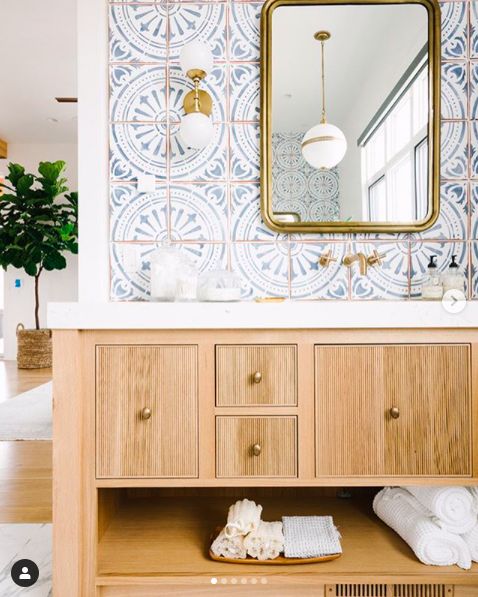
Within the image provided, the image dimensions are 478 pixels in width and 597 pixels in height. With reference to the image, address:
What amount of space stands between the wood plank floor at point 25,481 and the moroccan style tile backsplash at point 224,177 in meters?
0.99

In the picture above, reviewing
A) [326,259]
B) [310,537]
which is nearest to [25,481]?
[310,537]

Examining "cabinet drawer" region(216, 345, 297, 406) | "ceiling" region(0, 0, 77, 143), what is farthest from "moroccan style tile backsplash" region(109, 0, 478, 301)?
"ceiling" region(0, 0, 77, 143)

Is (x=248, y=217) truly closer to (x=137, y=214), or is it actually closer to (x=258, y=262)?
(x=258, y=262)

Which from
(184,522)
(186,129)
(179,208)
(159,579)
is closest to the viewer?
(159,579)

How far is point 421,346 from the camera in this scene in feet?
3.81

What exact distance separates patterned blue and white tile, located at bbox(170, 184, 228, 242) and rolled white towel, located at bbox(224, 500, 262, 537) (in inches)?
34.8

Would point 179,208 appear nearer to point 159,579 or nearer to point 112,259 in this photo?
point 112,259

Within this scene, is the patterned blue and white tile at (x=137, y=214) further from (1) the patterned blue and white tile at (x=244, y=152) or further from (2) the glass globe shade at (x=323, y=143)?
(2) the glass globe shade at (x=323, y=143)

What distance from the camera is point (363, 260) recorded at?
1.54 meters

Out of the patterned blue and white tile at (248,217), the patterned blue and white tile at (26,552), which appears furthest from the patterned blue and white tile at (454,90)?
the patterned blue and white tile at (26,552)

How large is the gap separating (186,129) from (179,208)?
270 millimetres

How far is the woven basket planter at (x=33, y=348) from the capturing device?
4867mm

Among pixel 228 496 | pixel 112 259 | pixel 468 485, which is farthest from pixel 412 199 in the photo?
pixel 228 496

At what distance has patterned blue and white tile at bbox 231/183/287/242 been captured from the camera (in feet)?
5.47
